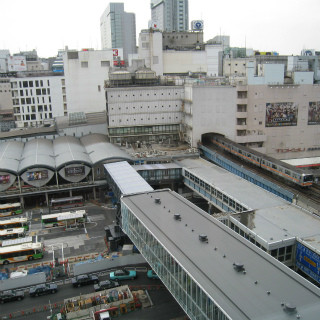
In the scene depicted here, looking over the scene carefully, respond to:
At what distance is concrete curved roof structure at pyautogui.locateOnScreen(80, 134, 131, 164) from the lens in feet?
189

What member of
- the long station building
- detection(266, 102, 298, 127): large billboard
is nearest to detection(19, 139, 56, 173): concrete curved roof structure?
the long station building

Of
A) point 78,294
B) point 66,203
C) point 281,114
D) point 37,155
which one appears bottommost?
point 78,294

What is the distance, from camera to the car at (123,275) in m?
34.1

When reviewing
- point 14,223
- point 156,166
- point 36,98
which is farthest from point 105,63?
point 14,223

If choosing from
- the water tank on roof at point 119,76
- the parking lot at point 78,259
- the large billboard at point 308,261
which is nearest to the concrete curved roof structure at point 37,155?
the parking lot at point 78,259

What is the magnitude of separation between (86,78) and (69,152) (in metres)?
45.1

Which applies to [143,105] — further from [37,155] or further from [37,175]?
[37,175]

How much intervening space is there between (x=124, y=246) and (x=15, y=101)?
80580mm

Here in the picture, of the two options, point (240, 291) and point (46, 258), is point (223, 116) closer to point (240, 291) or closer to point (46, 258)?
point (46, 258)

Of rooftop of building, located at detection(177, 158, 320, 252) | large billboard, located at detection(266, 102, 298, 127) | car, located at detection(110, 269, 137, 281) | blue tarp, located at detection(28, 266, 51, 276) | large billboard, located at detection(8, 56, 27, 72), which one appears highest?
large billboard, located at detection(8, 56, 27, 72)

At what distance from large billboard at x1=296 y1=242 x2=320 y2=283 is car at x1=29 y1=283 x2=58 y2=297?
2115 centimetres

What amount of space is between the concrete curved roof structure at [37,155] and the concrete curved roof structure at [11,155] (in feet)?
2.55

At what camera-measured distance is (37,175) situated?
55.2m

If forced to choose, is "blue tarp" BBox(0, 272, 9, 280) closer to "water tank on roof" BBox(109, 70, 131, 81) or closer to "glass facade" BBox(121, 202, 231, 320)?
"glass facade" BBox(121, 202, 231, 320)
